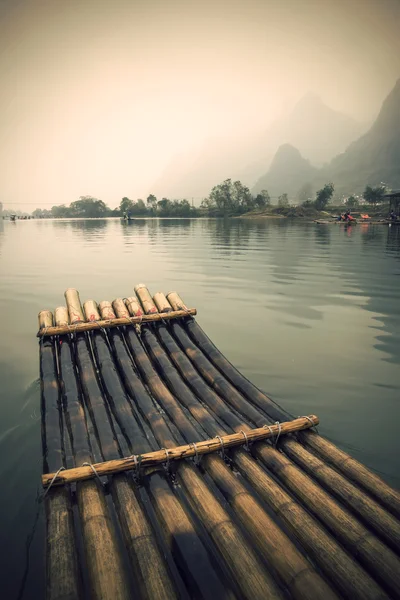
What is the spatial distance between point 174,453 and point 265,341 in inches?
257

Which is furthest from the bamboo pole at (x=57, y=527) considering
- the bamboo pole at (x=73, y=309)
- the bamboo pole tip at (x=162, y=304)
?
the bamboo pole tip at (x=162, y=304)

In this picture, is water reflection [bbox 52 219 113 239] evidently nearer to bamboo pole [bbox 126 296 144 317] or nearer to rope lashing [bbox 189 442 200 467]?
bamboo pole [bbox 126 296 144 317]

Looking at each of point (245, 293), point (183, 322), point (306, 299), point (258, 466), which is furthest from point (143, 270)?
point (258, 466)

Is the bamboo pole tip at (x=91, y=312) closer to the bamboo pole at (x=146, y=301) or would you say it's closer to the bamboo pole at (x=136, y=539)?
the bamboo pole at (x=146, y=301)

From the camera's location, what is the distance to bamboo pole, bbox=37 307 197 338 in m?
7.43

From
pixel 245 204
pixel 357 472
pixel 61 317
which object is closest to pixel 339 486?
pixel 357 472

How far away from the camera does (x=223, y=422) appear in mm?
5652

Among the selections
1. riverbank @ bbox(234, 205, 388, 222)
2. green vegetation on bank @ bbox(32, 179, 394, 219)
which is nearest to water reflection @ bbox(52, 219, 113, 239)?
green vegetation on bank @ bbox(32, 179, 394, 219)

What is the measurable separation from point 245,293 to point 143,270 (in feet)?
31.4

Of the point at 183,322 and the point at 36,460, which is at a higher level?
the point at 183,322

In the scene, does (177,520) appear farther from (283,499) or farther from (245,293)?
(245,293)

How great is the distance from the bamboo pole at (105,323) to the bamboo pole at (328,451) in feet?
4.47

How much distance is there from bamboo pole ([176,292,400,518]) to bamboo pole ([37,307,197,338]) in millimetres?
1361

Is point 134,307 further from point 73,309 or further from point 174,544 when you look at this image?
point 174,544
